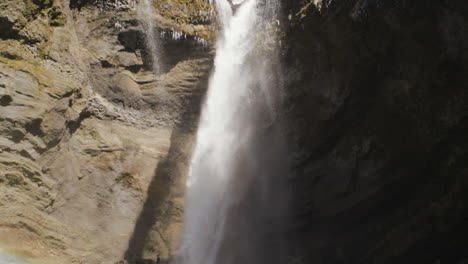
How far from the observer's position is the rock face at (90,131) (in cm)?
684

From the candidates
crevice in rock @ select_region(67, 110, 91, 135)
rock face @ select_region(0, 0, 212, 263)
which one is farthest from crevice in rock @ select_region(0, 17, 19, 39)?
crevice in rock @ select_region(67, 110, 91, 135)

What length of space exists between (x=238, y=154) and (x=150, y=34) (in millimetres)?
3663

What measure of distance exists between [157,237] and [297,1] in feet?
20.6

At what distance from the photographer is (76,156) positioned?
26.3 feet

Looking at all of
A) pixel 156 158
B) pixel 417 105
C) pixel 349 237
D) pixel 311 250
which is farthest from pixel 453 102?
pixel 156 158

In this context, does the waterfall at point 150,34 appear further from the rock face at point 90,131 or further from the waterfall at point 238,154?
the waterfall at point 238,154

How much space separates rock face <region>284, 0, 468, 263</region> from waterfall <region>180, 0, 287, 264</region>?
2.17 feet

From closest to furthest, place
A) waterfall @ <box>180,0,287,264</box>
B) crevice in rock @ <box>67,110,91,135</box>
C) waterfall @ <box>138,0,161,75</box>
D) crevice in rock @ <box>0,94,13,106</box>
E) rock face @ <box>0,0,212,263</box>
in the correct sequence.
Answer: crevice in rock @ <box>0,94,13,106</box> < rock face @ <box>0,0,212,263</box> < crevice in rock @ <box>67,110,91,135</box> < waterfall @ <box>138,0,161,75</box> < waterfall @ <box>180,0,287,264</box>

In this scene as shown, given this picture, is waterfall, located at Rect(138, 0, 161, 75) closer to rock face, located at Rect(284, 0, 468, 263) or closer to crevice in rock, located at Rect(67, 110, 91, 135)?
crevice in rock, located at Rect(67, 110, 91, 135)

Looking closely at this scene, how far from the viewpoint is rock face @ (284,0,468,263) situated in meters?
6.89

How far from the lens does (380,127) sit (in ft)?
25.3

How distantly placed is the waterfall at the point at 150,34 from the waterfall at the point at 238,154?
1.45 meters

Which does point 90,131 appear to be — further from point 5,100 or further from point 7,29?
point 7,29

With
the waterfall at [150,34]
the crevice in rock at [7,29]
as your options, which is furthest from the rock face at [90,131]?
the waterfall at [150,34]
